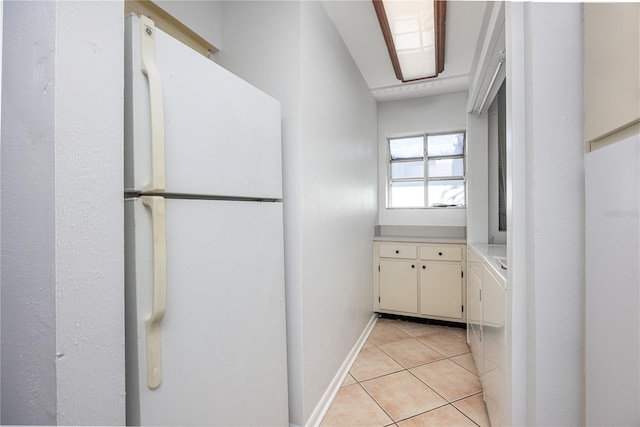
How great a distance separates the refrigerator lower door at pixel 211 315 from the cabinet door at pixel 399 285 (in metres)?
2.05

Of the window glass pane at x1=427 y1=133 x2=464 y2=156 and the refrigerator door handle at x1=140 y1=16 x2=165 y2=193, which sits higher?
the window glass pane at x1=427 y1=133 x2=464 y2=156

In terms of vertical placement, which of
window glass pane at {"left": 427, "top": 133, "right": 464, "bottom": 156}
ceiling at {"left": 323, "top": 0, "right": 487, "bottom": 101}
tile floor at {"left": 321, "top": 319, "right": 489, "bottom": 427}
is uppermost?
ceiling at {"left": 323, "top": 0, "right": 487, "bottom": 101}

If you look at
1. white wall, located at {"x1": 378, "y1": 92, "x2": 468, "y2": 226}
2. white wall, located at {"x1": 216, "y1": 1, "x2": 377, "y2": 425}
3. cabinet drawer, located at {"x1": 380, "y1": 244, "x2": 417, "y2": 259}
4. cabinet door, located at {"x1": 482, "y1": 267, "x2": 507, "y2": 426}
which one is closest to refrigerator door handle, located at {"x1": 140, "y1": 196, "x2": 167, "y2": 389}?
white wall, located at {"x1": 216, "y1": 1, "x2": 377, "y2": 425}

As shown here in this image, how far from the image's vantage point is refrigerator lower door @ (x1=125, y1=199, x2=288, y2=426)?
0.79 meters

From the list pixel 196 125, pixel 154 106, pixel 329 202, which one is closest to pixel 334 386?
pixel 329 202

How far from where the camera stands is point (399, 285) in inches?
126

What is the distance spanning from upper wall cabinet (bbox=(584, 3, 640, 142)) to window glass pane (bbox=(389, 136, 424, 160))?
9.50 ft

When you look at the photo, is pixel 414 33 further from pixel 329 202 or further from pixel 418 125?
pixel 418 125

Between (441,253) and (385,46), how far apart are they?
2.06m

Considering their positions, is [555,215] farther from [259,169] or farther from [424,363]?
[424,363]

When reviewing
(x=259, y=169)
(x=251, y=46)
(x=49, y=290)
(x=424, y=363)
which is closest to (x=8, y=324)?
(x=49, y=290)

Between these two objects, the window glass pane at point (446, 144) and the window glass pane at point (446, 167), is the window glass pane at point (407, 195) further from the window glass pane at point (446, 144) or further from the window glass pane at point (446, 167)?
the window glass pane at point (446, 144)

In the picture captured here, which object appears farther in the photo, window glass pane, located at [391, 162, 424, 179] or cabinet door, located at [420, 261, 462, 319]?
window glass pane, located at [391, 162, 424, 179]

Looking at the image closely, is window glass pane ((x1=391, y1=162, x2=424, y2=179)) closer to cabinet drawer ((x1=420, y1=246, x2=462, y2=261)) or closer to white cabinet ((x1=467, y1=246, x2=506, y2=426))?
cabinet drawer ((x1=420, y1=246, x2=462, y2=261))
